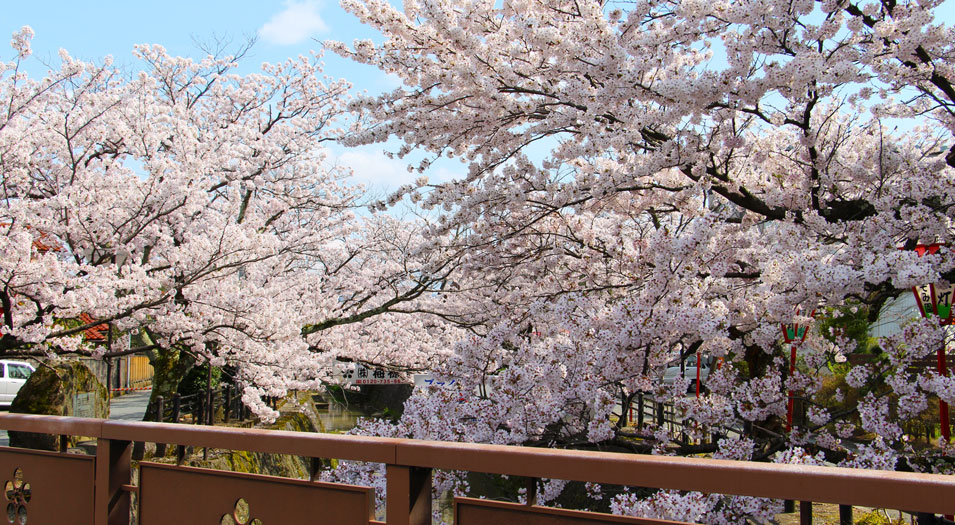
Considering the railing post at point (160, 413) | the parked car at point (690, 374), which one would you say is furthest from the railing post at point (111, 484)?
the railing post at point (160, 413)

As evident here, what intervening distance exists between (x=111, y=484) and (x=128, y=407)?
2040 centimetres

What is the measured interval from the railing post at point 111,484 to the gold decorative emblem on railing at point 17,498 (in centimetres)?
57

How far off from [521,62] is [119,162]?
6.83 m

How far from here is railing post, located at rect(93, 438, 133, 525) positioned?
111 inches

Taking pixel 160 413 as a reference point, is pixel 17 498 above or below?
above

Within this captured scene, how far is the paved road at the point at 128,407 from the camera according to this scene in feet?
56.2

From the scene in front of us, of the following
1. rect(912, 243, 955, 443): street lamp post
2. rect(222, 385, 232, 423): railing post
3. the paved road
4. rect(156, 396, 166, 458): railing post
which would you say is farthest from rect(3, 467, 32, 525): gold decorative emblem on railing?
the paved road

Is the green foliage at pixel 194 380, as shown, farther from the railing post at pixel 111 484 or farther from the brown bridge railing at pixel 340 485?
the railing post at pixel 111 484

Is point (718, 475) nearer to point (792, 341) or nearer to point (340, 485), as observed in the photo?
point (340, 485)

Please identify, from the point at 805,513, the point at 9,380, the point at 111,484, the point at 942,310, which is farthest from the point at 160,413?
the point at 9,380

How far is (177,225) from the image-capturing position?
10.1 meters

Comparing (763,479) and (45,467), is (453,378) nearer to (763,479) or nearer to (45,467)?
(45,467)

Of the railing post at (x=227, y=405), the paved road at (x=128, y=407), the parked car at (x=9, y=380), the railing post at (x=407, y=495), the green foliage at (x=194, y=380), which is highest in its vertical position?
the railing post at (x=407, y=495)

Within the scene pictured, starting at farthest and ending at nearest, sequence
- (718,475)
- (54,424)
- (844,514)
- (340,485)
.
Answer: (54,424)
(340,485)
(844,514)
(718,475)
